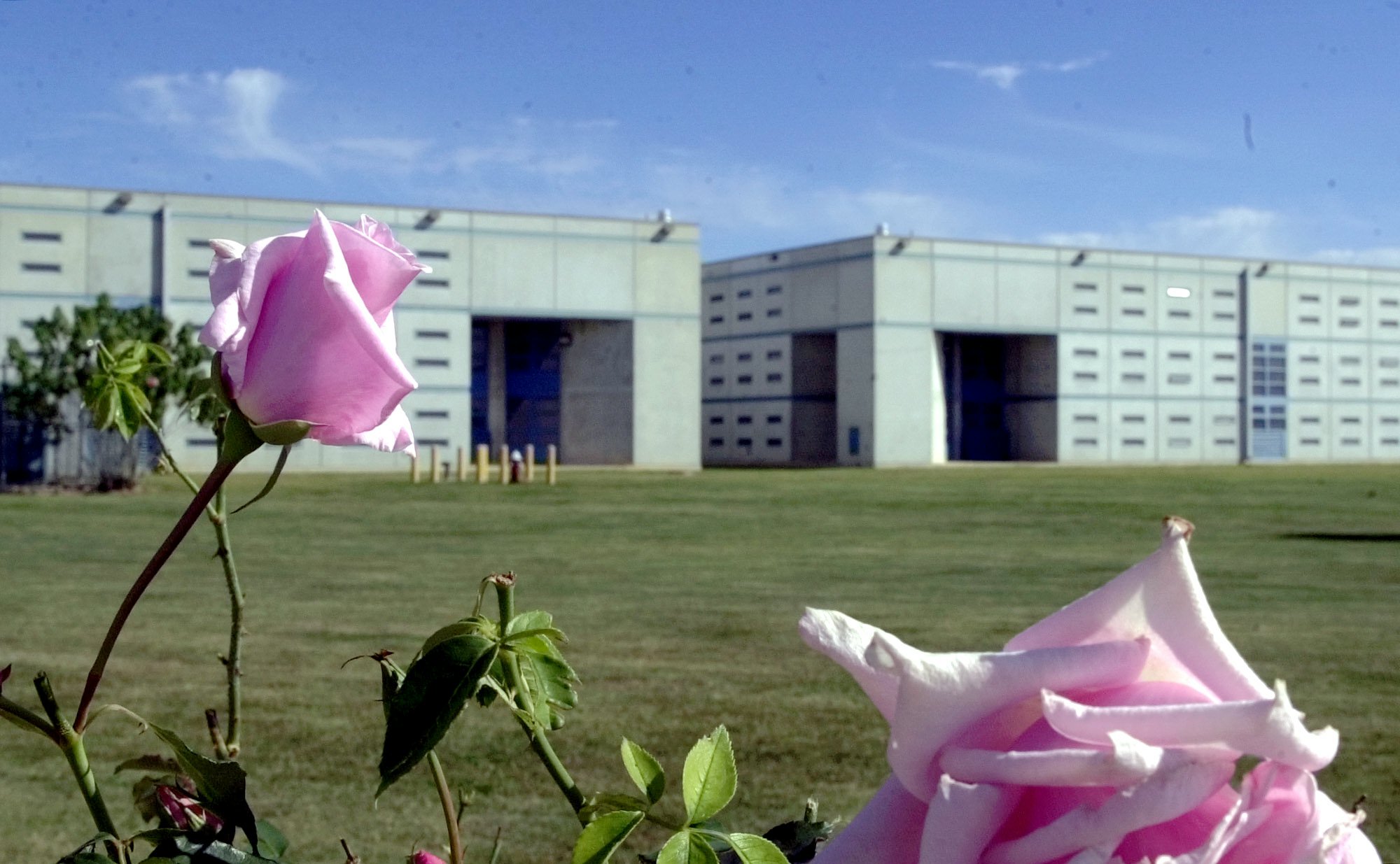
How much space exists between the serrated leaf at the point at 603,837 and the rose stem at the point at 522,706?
5 cm

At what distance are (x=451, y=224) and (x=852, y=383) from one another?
37.5 ft

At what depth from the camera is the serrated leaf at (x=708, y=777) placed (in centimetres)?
41

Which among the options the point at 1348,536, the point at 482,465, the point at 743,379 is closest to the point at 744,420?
the point at 743,379

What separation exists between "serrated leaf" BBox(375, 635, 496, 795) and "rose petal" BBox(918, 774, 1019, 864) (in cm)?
14

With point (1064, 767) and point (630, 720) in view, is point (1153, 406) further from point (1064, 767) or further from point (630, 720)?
point (1064, 767)

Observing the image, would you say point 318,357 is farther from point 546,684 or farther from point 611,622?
point 611,622

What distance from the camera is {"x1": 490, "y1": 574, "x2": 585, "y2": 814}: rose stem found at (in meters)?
0.46

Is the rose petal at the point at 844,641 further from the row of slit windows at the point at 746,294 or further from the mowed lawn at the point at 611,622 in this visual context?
the row of slit windows at the point at 746,294

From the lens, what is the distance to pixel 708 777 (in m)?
0.42

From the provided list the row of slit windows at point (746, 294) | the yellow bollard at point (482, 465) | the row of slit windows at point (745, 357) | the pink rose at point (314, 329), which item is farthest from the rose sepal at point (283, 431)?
the row of slit windows at point (746, 294)

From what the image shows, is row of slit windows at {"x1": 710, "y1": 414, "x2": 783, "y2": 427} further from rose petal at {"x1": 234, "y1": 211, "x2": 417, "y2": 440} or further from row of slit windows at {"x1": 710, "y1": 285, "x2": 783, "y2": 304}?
rose petal at {"x1": 234, "y1": 211, "x2": 417, "y2": 440}

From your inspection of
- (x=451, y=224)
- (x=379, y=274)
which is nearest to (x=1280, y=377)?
(x=451, y=224)

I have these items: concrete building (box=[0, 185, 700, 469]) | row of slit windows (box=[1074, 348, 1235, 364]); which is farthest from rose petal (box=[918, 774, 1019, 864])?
row of slit windows (box=[1074, 348, 1235, 364])

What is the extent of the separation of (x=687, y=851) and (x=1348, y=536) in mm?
12878
